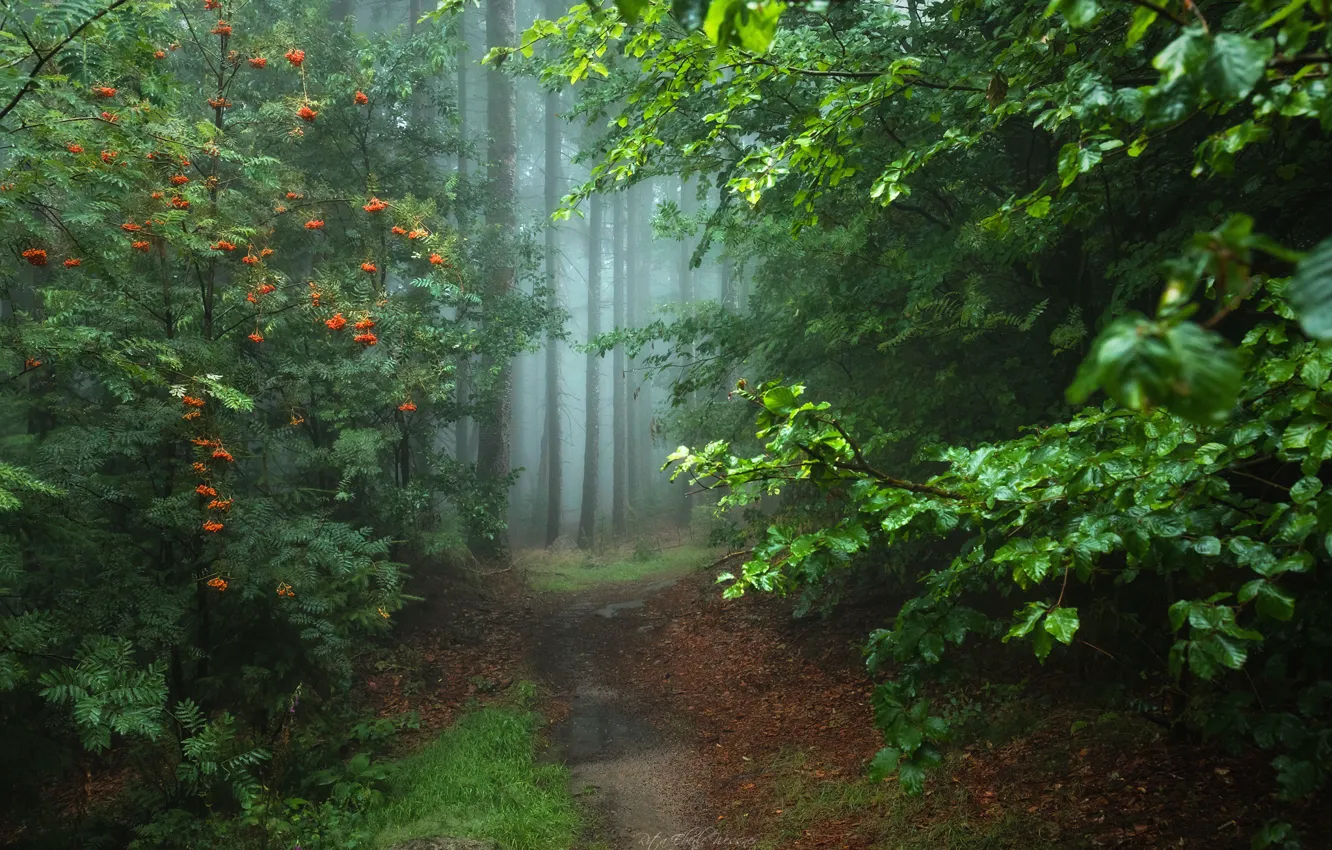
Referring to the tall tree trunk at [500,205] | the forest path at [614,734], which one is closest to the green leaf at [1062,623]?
the forest path at [614,734]

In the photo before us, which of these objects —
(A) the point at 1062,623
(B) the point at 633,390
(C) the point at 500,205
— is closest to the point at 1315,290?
(A) the point at 1062,623

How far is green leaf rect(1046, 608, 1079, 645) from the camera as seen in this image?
6.29 feet

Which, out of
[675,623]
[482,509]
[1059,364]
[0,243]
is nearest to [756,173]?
[1059,364]

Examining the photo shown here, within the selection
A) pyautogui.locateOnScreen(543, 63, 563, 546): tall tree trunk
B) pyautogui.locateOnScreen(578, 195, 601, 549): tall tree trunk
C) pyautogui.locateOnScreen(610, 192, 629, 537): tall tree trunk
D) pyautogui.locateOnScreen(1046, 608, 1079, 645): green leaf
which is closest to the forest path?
pyautogui.locateOnScreen(1046, 608, 1079, 645): green leaf

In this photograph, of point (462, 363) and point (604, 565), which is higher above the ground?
point (462, 363)

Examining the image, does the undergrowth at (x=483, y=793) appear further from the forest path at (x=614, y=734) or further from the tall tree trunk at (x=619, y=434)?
the tall tree trunk at (x=619, y=434)

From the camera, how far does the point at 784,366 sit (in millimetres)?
7871

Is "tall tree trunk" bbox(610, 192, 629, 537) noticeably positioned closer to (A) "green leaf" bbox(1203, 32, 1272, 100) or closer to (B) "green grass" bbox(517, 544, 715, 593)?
(B) "green grass" bbox(517, 544, 715, 593)

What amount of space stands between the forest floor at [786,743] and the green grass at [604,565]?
3034 mm

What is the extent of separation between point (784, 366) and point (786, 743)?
358 centimetres

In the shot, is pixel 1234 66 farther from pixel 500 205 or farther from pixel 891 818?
pixel 500 205

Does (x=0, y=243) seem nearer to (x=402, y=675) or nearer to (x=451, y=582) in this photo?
(x=402, y=675)

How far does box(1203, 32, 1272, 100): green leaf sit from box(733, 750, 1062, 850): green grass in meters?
4.01

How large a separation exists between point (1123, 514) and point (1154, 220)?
366 centimetres
